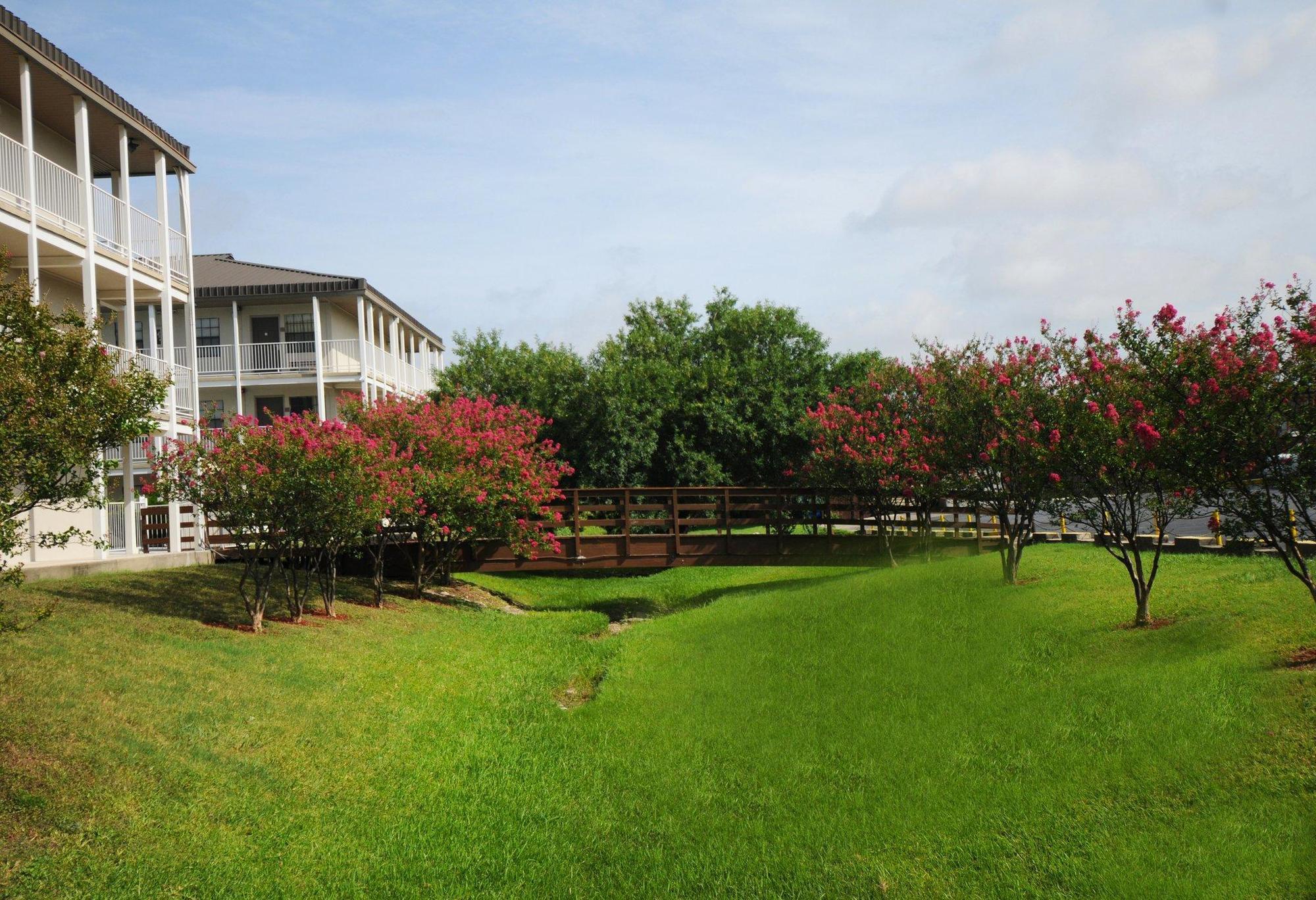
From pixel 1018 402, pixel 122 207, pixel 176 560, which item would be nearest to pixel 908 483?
pixel 1018 402

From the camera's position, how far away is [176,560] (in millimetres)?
20516

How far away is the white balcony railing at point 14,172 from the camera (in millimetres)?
17719

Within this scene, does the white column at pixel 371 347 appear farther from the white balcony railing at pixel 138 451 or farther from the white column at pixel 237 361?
the white balcony railing at pixel 138 451

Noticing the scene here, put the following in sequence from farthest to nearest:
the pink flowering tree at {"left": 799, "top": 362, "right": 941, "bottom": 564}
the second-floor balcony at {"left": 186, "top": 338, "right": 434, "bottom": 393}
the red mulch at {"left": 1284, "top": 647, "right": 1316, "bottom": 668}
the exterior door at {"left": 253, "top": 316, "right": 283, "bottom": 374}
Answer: the exterior door at {"left": 253, "top": 316, "right": 283, "bottom": 374}, the second-floor balcony at {"left": 186, "top": 338, "right": 434, "bottom": 393}, the pink flowering tree at {"left": 799, "top": 362, "right": 941, "bottom": 564}, the red mulch at {"left": 1284, "top": 647, "right": 1316, "bottom": 668}

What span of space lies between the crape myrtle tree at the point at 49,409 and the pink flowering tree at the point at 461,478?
415 inches

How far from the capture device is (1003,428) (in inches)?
739

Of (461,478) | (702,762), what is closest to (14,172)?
(461,478)

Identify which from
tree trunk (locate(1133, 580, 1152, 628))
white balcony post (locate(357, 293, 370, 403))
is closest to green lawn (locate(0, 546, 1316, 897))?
tree trunk (locate(1133, 580, 1152, 628))

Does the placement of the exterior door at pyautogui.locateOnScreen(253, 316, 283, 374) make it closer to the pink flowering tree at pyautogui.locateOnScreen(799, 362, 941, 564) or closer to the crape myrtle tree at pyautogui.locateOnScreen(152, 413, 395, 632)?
the pink flowering tree at pyautogui.locateOnScreen(799, 362, 941, 564)

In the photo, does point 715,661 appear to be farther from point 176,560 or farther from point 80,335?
point 176,560

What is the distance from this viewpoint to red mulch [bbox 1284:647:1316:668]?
9016 mm

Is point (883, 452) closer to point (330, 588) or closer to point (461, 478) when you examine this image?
point (461, 478)

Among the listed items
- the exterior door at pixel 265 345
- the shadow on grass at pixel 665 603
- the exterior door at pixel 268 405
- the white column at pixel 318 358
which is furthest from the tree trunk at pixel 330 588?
the exterior door at pixel 268 405

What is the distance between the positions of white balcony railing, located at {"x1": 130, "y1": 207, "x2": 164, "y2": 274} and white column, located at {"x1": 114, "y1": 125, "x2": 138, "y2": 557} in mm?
426
